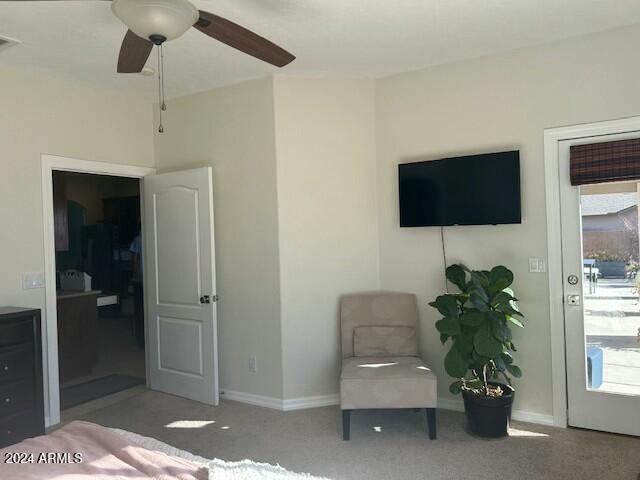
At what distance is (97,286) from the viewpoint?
7.10 m

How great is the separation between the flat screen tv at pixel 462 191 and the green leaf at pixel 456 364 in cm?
95

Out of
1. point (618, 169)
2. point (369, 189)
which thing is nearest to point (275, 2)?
point (369, 189)

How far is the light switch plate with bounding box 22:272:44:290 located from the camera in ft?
11.3

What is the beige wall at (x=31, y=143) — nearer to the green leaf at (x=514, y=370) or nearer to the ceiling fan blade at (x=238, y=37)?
the ceiling fan blade at (x=238, y=37)

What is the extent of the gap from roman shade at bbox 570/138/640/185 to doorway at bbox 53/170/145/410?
162 inches

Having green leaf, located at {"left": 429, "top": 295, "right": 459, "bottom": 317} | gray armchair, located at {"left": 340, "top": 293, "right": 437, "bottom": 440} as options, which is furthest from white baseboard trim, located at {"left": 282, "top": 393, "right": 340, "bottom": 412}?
green leaf, located at {"left": 429, "top": 295, "right": 459, "bottom": 317}

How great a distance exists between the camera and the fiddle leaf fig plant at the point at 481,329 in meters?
3.02

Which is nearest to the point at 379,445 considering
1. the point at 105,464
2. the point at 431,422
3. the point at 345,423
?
the point at 345,423

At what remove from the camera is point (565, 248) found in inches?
128

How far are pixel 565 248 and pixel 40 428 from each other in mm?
3679

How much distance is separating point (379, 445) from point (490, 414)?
2.43ft

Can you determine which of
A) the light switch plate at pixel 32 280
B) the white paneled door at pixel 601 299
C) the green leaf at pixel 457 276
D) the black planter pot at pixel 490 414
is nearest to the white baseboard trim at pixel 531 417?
the white paneled door at pixel 601 299

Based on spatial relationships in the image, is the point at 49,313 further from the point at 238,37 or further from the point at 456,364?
the point at 456,364

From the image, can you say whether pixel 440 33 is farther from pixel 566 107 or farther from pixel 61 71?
pixel 61 71
